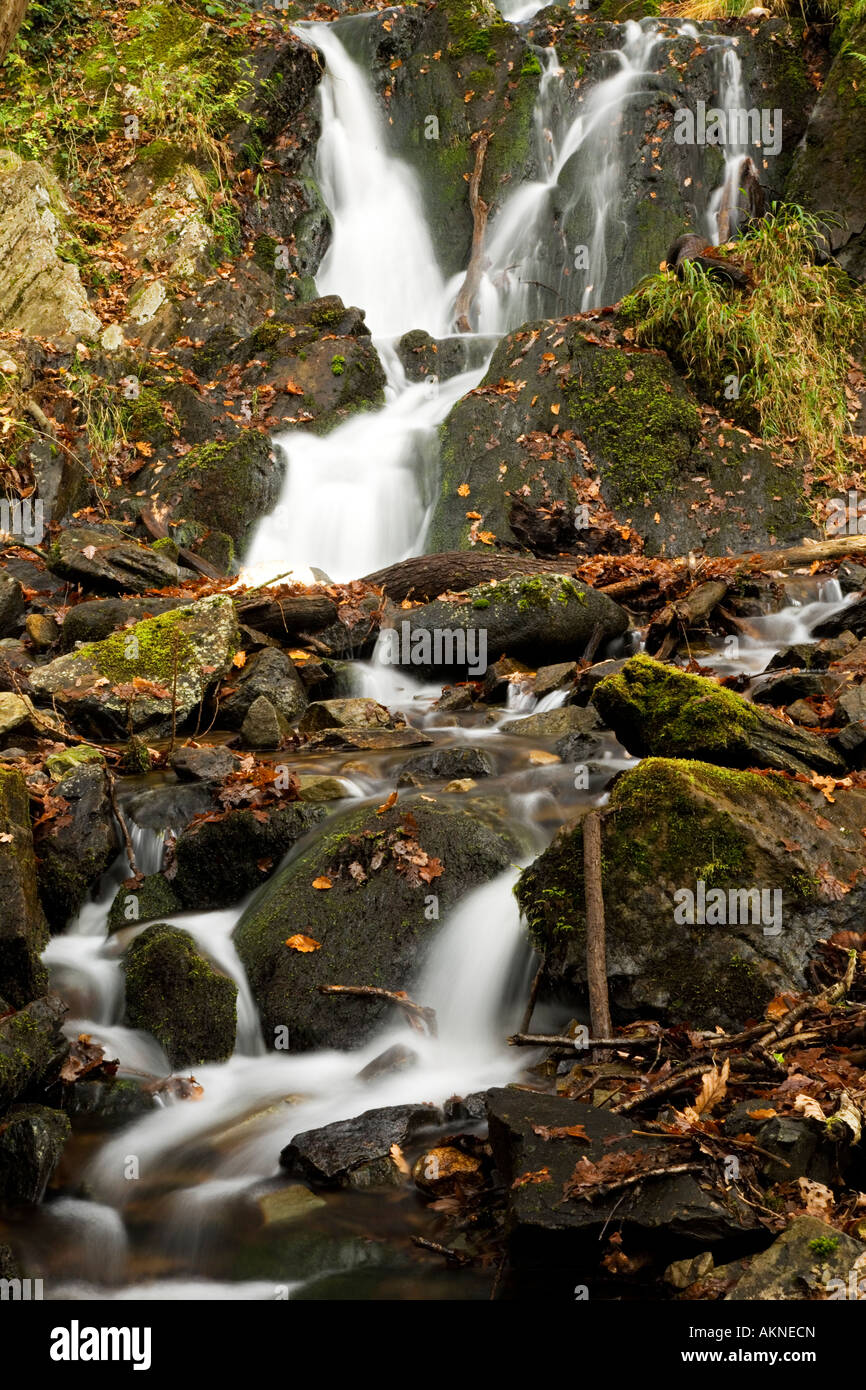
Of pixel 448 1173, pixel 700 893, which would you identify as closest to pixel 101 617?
pixel 700 893

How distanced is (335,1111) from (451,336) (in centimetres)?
1250

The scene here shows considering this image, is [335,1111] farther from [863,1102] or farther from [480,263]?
[480,263]

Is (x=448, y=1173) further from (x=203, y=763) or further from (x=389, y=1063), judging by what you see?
(x=203, y=763)

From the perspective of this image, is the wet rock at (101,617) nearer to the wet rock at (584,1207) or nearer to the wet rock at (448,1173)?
the wet rock at (448,1173)

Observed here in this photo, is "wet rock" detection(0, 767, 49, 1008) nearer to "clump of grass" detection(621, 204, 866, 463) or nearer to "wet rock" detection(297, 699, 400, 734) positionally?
"wet rock" detection(297, 699, 400, 734)

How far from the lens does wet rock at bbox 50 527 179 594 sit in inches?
362

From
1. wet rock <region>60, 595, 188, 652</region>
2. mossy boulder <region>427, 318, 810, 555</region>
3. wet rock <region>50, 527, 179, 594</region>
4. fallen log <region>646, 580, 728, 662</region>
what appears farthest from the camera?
mossy boulder <region>427, 318, 810, 555</region>

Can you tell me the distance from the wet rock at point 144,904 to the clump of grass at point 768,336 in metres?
8.77

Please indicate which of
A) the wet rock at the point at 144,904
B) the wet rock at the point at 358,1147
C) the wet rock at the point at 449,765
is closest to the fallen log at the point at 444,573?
the wet rock at the point at 449,765

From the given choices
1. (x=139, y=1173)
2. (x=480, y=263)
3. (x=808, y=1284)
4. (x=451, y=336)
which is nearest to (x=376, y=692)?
(x=139, y=1173)

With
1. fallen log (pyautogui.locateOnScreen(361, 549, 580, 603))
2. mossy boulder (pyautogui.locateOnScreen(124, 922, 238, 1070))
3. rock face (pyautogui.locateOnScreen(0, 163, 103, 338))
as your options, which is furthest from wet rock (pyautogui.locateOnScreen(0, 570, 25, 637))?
rock face (pyautogui.locateOnScreen(0, 163, 103, 338))

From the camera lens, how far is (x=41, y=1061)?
3904 millimetres

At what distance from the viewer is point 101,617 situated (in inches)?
324

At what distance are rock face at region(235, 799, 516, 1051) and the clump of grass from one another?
8.12 meters
